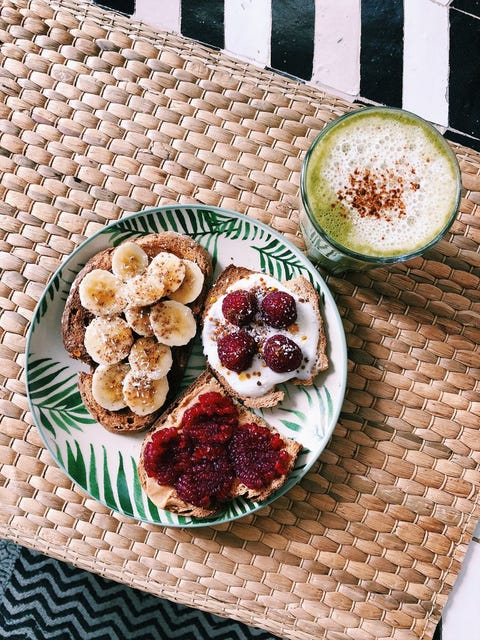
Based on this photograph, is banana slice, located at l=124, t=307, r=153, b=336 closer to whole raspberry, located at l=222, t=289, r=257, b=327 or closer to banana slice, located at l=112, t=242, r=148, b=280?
banana slice, located at l=112, t=242, r=148, b=280

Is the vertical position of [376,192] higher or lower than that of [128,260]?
higher

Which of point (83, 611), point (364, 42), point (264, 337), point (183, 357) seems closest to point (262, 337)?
point (264, 337)

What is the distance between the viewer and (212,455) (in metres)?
1.46

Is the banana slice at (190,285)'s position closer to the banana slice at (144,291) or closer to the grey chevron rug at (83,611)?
the banana slice at (144,291)

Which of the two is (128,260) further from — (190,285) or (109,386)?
(109,386)

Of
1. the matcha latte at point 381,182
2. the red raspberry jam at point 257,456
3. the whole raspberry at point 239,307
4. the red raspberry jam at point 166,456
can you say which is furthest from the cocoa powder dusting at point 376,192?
the red raspberry jam at point 166,456

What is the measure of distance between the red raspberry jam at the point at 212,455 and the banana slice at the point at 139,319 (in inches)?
8.3

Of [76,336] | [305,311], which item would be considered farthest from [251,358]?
[76,336]

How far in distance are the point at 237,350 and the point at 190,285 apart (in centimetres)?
20

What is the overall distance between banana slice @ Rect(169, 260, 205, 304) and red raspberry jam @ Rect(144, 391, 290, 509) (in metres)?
0.24

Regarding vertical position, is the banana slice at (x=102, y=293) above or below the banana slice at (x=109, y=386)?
above

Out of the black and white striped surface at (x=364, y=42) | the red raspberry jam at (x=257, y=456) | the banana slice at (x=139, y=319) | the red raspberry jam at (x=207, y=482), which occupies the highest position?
the black and white striped surface at (x=364, y=42)

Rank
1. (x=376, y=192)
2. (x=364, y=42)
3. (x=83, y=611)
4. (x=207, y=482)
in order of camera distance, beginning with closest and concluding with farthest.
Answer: (x=376, y=192)
(x=207, y=482)
(x=364, y=42)
(x=83, y=611)

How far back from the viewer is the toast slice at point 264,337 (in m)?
1.48
